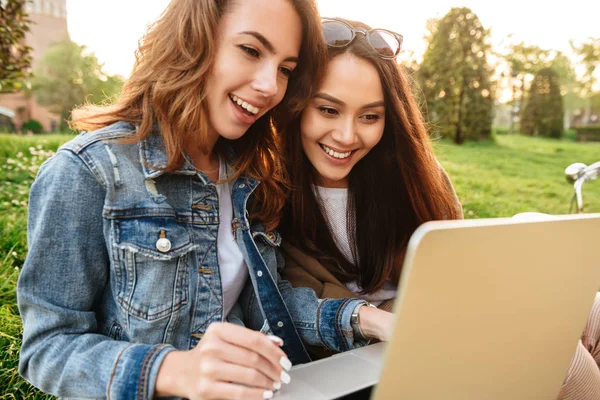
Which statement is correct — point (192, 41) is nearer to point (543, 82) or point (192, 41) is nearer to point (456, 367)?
point (456, 367)

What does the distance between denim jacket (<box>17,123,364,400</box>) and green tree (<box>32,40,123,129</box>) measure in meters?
10.1

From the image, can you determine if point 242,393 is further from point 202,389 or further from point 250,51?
point 250,51

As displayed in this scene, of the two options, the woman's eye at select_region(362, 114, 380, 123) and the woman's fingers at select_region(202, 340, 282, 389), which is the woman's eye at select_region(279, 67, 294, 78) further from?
the woman's fingers at select_region(202, 340, 282, 389)

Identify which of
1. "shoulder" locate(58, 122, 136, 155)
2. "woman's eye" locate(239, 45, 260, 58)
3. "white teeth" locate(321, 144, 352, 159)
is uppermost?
"woman's eye" locate(239, 45, 260, 58)

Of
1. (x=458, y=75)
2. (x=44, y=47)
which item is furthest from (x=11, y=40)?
(x=44, y=47)

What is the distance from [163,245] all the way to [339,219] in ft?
2.93

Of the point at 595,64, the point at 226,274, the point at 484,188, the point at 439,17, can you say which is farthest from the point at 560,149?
the point at 226,274

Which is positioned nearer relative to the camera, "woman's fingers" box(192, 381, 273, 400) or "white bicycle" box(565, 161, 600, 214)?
"woman's fingers" box(192, 381, 273, 400)

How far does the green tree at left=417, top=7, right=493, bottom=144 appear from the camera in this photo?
8.66 m

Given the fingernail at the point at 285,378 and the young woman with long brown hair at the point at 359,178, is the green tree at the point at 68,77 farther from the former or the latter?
the fingernail at the point at 285,378

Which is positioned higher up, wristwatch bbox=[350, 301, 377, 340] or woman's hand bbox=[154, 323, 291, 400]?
woman's hand bbox=[154, 323, 291, 400]

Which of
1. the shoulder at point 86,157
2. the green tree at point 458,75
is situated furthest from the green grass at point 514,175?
the shoulder at point 86,157

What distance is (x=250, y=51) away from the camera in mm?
1343

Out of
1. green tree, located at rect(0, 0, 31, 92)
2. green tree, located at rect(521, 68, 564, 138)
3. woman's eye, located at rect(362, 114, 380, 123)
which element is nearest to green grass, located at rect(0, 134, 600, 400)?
green tree, located at rect(521, 68, 564, 138)
